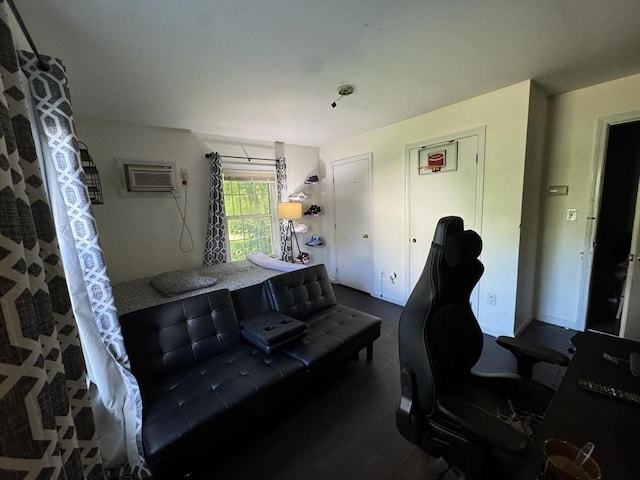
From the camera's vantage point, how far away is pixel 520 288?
272cm

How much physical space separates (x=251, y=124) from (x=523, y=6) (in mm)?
2650

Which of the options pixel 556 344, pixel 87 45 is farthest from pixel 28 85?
pixel 556 344

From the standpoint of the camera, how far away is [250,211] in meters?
4.00

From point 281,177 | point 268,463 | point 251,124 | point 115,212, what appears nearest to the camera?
point 268,463

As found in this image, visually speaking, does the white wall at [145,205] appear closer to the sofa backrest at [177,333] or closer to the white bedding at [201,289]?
the white bedding at [201,289]

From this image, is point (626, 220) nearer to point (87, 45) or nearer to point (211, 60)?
point (211, 60)

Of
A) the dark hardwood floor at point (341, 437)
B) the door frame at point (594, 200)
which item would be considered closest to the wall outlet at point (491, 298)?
the dark hardwood floor at point (341, 437)

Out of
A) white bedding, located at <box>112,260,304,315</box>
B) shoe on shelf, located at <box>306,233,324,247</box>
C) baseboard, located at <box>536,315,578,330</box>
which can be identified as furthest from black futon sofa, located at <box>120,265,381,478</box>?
baseboard, located at <box>536,315,578,330</box>

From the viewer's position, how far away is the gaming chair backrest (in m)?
1.13

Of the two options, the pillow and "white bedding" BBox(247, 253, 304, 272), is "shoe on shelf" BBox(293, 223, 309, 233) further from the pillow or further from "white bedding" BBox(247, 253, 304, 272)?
the pillow

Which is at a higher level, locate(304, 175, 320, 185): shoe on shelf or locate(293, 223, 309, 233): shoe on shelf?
locate(304, 175, 320, 185): shoe on shelf

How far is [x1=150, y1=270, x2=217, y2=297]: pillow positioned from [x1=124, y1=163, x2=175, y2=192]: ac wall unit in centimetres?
111

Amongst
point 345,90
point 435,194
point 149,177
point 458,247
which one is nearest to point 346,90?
point 345,90

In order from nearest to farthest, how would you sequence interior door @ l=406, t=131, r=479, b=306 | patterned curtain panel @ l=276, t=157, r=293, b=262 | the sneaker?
interior door @ l=406, t=131, r=479, b=306 < patterned curtain panel @ l=276, t=157, r=293, b=262 < the sneaker
